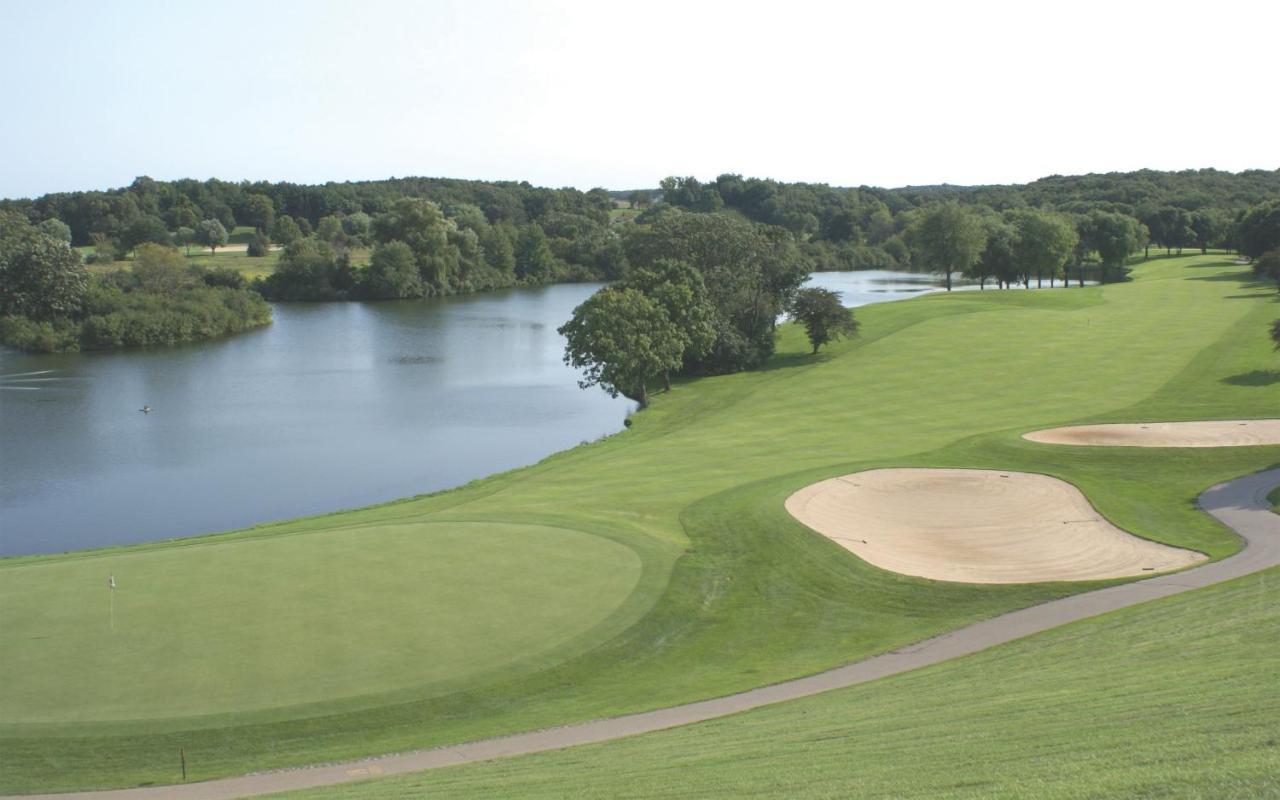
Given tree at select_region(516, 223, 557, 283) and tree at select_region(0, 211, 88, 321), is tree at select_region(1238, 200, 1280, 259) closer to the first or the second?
tree at select_region(516, 223, 557, 283)

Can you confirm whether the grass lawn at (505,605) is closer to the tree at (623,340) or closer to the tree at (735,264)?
the tree at (623,340)

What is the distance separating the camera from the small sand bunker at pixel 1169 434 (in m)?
37.6

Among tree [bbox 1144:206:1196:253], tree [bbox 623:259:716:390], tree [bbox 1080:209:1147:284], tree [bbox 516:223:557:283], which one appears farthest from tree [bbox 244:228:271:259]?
tree [bbox 1144:206:1196:253]

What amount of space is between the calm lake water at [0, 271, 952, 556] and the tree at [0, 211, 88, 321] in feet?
23.1

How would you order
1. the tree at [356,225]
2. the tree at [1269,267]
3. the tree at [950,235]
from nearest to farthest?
the tree at [1269,267]
the tree at [950,235]
the tree at [356,225]

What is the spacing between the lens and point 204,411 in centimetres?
5766

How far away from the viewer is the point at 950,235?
9738 cm

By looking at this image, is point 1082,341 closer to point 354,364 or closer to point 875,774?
point 354,364

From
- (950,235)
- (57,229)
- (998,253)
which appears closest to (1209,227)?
(998,253)

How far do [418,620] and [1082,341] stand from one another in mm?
56584

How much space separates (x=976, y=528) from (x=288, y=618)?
18456 mm

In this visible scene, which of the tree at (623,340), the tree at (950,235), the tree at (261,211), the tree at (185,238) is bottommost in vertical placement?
the tree at (623,340)

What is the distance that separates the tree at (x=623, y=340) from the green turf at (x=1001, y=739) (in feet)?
132

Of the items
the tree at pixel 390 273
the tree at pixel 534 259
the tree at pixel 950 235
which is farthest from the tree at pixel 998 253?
the tree at pixel 390 273
